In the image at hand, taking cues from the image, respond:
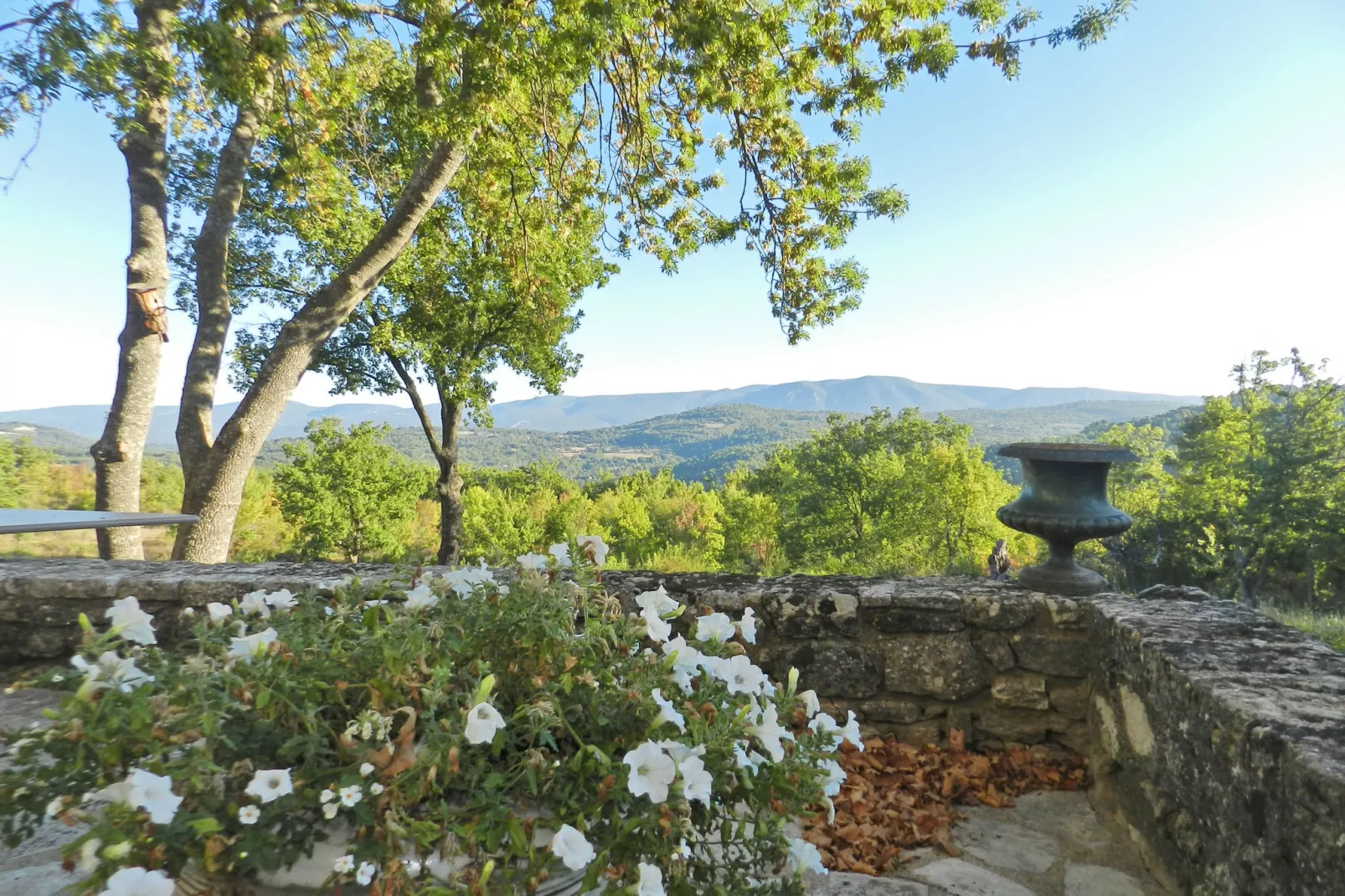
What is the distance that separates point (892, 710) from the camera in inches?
85.0

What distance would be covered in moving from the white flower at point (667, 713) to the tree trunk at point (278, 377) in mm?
4457

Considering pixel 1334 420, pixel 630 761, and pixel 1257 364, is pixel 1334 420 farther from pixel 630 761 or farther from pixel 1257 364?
pixel 630 761

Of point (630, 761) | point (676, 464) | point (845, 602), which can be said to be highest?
point (630, 761)

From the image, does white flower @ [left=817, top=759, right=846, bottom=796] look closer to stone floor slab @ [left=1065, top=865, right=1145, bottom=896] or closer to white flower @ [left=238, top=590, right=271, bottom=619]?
white flower @ [left=238, top=590, right=271, bottom=619]

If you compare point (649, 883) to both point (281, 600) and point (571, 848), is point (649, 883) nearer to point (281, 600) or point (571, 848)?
point (571, 848)

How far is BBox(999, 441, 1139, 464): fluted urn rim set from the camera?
7.30 feet

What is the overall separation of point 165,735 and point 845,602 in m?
1.88

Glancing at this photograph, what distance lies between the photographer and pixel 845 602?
85.3 inches

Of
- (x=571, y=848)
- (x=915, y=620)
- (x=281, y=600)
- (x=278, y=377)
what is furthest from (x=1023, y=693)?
(x=278, y=377)

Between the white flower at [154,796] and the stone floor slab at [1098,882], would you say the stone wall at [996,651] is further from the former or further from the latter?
the white flower at [154,796]

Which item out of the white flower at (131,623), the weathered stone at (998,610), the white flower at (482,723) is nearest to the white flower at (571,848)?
the white flower at (482,723)

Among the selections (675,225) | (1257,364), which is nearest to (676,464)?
(1257,364)

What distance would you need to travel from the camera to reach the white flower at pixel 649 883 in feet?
2.18

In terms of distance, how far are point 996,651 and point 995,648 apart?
0.01 m
